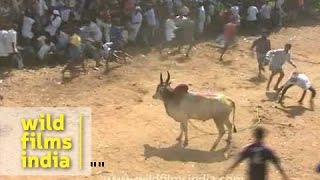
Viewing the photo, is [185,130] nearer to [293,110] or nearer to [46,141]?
[46,141]

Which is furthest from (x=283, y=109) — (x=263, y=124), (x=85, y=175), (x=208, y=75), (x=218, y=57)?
(x=85, y=175)

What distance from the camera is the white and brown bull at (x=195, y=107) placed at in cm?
1358

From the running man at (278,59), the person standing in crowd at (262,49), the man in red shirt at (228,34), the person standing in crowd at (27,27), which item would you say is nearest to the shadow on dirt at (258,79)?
the person standing in crowd at (262,49)

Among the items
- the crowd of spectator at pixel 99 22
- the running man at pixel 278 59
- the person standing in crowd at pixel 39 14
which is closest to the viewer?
the running man at pixel 278 59

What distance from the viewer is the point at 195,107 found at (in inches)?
536

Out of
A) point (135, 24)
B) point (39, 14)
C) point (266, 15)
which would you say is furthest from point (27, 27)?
point (266, 15)

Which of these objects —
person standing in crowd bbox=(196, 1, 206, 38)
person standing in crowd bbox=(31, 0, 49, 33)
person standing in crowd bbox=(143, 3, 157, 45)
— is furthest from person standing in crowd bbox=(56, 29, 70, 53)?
person standing in crowd bbox=(196, 1, 206, 38)

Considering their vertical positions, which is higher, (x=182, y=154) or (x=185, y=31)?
(x=185, y=31)

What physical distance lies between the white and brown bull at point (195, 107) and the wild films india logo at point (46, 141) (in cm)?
184

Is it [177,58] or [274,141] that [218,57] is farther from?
[274,141]

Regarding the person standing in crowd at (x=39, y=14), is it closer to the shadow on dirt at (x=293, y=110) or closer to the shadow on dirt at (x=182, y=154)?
the shadow on dirt at (x=182, y=154)

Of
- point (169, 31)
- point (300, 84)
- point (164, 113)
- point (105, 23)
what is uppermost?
point (105, 23)

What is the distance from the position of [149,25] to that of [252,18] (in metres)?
4.01

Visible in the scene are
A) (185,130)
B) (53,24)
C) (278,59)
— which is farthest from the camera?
(53,24)
